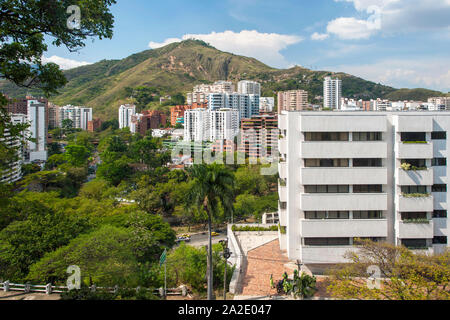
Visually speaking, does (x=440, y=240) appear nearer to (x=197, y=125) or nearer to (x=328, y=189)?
(x=328, y=189)

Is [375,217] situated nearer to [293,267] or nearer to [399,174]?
[399,174]

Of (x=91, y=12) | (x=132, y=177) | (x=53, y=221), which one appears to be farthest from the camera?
(x=132, y=177)

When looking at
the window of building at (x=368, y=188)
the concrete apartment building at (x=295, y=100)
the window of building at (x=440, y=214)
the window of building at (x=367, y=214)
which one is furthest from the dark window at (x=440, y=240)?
the concrete apartment building at (x=295, y=100)

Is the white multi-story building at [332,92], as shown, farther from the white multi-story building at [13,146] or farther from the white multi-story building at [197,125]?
the white multi-story building at [13,146]

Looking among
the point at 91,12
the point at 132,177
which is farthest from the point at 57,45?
the point at 132,177

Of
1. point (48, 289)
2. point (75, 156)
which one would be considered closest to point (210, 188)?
point (48, 289)

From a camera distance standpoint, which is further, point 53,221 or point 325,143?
point 53,221
